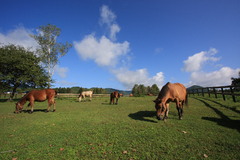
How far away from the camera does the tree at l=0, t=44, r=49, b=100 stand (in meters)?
19.9

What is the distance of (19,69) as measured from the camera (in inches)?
830

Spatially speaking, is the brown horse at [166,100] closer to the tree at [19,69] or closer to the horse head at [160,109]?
the horse head at [160,109]

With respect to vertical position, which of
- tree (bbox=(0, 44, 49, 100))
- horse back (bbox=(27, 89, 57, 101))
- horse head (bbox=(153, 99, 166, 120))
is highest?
tree (bbox=(0, 44, 49, 100))

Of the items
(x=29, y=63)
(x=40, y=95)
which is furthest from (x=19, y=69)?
(x=40, y=95)

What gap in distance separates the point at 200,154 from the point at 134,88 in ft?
317

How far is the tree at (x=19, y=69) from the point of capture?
19.9m

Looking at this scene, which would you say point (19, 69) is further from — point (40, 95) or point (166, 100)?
point (166, 100)

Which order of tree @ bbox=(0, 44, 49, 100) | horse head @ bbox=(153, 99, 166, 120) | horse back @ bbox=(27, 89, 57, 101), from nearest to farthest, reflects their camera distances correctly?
horse head @ bbox=(153, 99, 166, 120)
horse back @ bbox=(27, 89, 57, 101)
tree @ bbox=(0, 44, 49, 100)

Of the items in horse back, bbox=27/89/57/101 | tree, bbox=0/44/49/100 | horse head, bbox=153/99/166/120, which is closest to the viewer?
horse head, bbox=153/99/166/120

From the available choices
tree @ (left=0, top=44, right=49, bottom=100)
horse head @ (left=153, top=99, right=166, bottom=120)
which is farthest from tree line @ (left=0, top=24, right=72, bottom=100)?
horse head @ (left=153, top=99, right=166, bottom=120)

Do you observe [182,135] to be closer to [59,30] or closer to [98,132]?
[98,132]

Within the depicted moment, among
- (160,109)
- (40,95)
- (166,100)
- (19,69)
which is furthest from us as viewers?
(19,69)

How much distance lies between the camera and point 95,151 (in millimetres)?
3225

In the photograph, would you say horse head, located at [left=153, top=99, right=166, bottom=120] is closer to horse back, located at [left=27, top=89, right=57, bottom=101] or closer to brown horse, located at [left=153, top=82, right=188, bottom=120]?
brown horse, located at [left=153, top=82, right=188, bottom=120]
